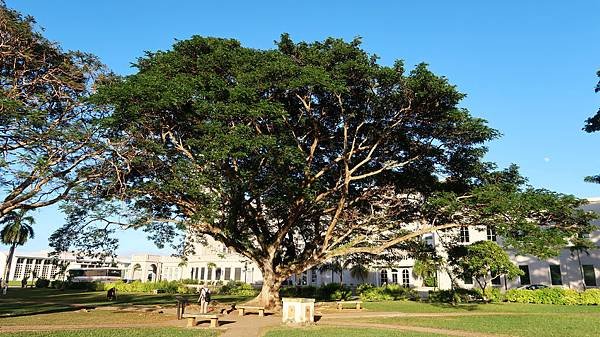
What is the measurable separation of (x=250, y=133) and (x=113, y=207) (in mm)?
9123

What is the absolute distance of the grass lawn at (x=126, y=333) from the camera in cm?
1323

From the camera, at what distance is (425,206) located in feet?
70.1

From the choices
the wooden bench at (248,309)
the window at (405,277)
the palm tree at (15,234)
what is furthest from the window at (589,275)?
the palm tree at (15,234)

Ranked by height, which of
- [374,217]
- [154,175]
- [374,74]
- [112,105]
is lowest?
[374,217]

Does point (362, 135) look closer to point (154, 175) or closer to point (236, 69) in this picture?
point (236, 69)

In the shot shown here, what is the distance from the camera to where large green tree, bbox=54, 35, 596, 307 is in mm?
17344

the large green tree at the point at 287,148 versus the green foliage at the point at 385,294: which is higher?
the large green tree at the point at 287,148

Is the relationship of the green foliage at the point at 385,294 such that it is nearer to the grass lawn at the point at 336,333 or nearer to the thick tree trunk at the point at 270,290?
the thick tree trunk at the point at 270,290

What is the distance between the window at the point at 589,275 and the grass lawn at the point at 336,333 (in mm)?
31284

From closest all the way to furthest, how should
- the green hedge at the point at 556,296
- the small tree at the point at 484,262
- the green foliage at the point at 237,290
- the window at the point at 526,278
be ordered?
the small tree at the point at 484,262 → the green hedge at the point at 556,296 → the window at the point at 526,278 → the green foliage at the point at 237,290

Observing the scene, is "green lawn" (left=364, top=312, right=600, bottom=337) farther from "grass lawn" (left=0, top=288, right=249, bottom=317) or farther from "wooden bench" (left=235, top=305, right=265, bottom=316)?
"grass lawn" (left=0, top=288, right=249, bottom=317)

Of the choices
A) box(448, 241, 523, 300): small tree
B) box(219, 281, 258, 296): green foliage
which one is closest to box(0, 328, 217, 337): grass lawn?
box(448, 241, 523, 300): small tree

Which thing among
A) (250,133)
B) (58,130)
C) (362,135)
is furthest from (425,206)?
(58,130)

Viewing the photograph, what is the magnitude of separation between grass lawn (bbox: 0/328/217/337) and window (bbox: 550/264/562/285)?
3606cm
